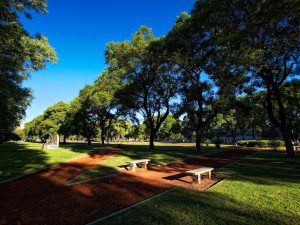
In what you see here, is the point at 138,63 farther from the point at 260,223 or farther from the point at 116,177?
the point at 260,223

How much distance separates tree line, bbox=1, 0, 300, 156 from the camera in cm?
1376

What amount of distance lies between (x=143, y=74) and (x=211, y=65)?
1065 cm

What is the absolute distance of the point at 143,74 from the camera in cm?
2898

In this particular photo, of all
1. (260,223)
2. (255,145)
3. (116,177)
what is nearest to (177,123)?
(255,145)

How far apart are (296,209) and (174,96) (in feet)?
83.1

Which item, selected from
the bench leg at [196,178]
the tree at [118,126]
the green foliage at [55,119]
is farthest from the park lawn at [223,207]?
the green foliage at [55,119]

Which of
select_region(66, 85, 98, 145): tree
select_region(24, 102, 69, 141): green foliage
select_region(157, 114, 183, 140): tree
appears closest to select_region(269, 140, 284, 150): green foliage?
select_region(66, 85, 98, 145): tree

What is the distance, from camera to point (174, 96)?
3033 cm

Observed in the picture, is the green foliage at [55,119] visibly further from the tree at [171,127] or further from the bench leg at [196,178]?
the bench leg at [196,178]

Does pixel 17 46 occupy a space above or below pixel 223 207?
above

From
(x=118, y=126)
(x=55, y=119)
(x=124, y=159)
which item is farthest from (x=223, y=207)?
(x=55, y=119)

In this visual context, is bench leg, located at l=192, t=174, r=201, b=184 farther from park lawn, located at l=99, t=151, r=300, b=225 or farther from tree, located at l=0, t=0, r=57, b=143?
tree, located at l=0, t=0, r=57, b=143

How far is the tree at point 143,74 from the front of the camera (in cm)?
2561

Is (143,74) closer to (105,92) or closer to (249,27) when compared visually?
(105,92)
